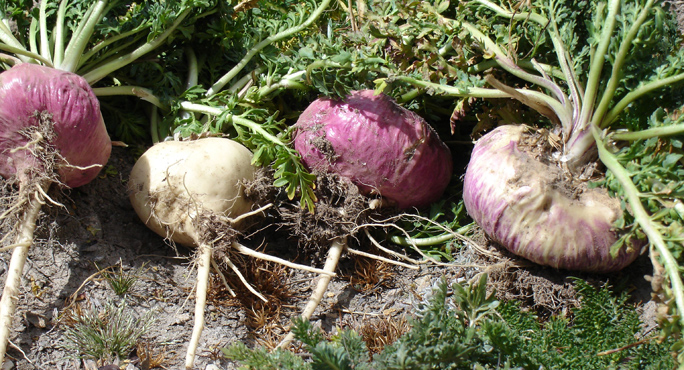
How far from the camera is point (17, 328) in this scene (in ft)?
7.66

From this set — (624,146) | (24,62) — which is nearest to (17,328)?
(24,62)

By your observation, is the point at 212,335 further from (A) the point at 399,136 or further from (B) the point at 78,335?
(A) the point at 399,136

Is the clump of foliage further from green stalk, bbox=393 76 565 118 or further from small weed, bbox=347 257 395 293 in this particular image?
green stalk, bbox=393 76 565 118

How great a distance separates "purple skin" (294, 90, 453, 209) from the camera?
2715mm

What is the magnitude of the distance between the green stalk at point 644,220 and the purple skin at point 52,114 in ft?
7.33

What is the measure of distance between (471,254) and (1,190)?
7.37 feet

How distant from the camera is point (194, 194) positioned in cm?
269

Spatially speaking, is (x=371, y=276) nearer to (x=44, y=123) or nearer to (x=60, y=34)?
(x=44, y=123)

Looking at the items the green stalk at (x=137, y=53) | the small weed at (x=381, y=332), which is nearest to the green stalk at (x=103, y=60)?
the green stalk at (x=137, y=53)

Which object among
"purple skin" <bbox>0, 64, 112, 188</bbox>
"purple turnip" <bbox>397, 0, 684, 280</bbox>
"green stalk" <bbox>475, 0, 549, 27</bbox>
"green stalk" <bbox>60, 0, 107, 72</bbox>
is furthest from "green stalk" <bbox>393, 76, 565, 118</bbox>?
"green stalk" <bbox>60, 0, 107, 72</bbox>

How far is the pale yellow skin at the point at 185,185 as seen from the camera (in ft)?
8.85

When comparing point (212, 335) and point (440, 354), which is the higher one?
point (440, 354)

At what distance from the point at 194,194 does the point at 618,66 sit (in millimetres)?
1985

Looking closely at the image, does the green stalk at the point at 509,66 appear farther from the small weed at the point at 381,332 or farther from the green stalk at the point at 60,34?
the green stalk at the point at 60,34
